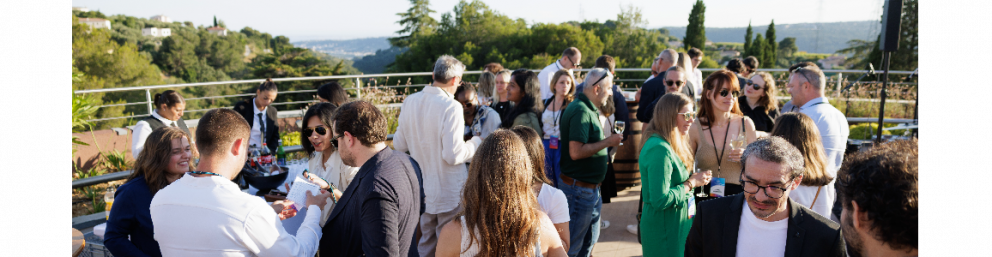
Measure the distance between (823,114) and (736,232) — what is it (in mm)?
1627

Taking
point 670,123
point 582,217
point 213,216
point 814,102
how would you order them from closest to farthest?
1. point 213,216
2. point 670,123
3. point 814,102
4. point 582,217

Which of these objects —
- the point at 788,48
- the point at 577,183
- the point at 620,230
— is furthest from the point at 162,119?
the point at 788,48

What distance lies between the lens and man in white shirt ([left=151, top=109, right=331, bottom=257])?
5.32ft

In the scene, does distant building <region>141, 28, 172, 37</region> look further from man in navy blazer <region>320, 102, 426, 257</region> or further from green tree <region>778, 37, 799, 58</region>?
man in navy blazer <region>320, 102, 426, 257</region>

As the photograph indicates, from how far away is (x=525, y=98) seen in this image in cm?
411

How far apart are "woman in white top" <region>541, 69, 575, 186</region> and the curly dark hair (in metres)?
2.54

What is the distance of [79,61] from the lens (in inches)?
1665

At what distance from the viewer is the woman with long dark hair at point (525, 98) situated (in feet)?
13.3

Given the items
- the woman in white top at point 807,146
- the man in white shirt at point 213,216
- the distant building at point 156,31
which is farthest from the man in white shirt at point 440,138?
the distant building at point 156,31

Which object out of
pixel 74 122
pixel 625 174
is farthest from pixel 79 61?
pixel 625 174

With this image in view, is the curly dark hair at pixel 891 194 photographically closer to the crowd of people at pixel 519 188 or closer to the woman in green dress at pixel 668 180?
the crowd of people at pixel 519 188

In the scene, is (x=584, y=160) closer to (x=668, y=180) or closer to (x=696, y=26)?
(x=668, y=180)

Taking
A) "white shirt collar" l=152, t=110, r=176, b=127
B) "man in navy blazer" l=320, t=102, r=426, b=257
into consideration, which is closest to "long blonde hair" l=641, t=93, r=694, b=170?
"man in navy blazer" l=320, t=102, r=426, b=257

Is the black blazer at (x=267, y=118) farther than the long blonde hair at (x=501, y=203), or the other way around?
the black blazer at (x=267, y=118)
